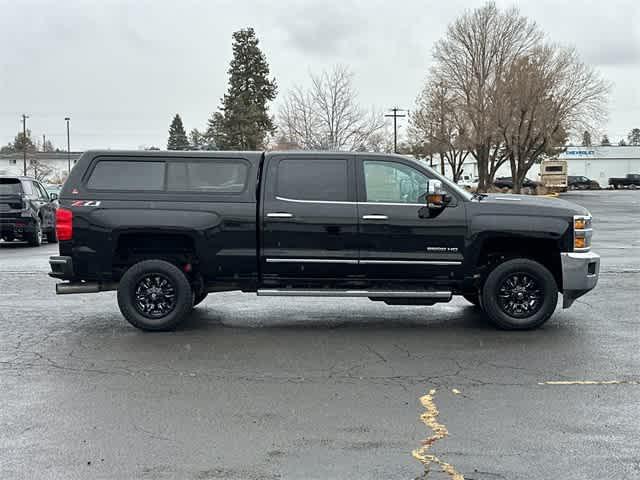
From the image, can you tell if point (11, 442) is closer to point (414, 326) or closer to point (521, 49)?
point (414, 326)

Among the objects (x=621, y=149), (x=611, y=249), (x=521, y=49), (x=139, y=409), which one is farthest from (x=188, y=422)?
(x=621, y=149)

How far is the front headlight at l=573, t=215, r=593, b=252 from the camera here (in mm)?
7832

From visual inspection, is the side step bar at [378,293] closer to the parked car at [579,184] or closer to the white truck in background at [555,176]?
the white truck in background at [555,176]

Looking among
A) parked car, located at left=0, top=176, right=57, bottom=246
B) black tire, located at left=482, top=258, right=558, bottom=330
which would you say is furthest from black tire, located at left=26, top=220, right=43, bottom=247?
black tire, located at left=482, top=258, right=558, bottom=330

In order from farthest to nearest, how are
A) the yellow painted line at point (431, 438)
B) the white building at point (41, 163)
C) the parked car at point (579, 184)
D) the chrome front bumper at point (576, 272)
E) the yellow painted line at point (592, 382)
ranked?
1. the white building at point (41, 163)
2. the parked car at point (579, 184)
3. the chrome front bumper at point (576, 272)
4. the yellow painted line at point (592, 382)
5. the yellow painted line at point (431, 438)

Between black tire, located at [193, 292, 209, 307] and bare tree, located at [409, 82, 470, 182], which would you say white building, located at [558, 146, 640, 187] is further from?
black tire, located at [193, 292, 209, 307]

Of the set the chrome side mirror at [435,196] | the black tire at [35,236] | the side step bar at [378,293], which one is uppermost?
the chrome side mirror at [435,196]

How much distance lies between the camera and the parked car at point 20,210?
18.3 meters

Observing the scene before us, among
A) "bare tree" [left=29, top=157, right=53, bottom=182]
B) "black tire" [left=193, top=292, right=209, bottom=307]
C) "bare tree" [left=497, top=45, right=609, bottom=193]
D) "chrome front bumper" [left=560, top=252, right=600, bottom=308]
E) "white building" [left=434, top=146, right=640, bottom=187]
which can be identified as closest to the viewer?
"chrome front bumper" [left=560, top=252, right=600, bottom=308]

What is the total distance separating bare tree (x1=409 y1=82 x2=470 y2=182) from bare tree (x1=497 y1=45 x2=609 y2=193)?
11.6 feet

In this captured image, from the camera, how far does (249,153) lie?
322 inches

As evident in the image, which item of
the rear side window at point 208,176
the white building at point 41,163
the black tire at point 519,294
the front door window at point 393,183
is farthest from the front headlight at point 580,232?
the white building at point 41,163

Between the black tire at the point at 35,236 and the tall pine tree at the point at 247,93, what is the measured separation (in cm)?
4524

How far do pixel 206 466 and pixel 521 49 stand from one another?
170ft
